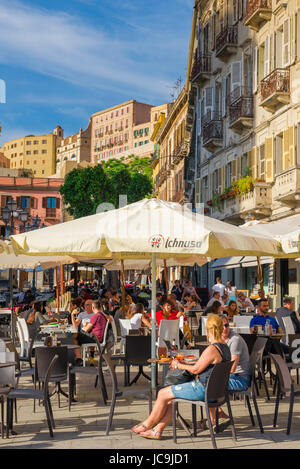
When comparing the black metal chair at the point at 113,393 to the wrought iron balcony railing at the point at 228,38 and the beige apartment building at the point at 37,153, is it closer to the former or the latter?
the wrought iron balcony railing at the point at 228,38

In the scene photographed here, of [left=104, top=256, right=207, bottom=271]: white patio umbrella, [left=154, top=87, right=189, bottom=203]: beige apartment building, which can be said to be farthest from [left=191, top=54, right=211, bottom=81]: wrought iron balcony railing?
[left=104, top=256, right=207, bottom=271]: white patio umbrella

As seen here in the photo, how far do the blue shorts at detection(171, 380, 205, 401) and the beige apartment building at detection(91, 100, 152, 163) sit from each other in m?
→ 129

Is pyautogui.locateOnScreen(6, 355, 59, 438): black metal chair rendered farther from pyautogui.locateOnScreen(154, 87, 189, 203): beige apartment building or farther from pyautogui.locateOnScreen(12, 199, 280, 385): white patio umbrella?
pyautogui.locateOnScreen(154, 87, 189, 203): beige apartment building

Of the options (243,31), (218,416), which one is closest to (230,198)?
(243,31)

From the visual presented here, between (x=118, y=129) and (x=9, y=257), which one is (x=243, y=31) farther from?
(x=118, y=129)

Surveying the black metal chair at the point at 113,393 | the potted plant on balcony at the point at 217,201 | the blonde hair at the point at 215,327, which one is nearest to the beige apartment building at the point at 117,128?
the potted plant on balcony at the point at 217,201

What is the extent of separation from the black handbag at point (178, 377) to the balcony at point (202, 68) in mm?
29196

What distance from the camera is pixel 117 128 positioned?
5768 inches

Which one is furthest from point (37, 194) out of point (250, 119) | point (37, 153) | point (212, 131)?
point (37, 153)

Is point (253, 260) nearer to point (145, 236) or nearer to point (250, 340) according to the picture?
Answer: point (250, 340)

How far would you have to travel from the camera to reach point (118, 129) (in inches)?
5743

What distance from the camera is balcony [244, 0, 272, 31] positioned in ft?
86.4

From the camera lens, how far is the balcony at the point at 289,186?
2189 cm

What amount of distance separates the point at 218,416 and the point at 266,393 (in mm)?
2342
